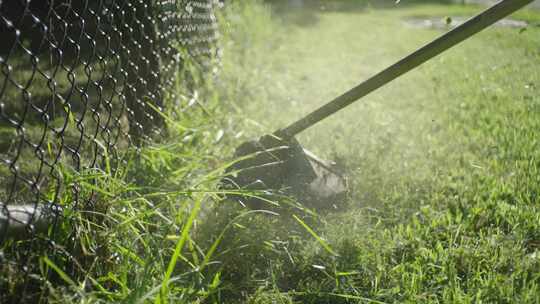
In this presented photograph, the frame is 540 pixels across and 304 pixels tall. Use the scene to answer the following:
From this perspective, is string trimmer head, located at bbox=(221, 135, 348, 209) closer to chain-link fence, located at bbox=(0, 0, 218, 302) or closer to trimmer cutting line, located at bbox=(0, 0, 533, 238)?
trimmer cutting line, located at bbox=(0, 0, 533, 238)

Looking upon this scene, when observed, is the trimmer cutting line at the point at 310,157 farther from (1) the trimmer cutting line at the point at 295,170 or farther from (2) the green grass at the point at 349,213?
(2) the green grass at the point at 349,213

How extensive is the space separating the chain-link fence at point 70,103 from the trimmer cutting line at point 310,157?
60 cm

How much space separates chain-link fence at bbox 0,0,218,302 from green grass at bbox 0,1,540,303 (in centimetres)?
8

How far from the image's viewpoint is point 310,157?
2.63m

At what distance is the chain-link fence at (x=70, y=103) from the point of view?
5.55 ft

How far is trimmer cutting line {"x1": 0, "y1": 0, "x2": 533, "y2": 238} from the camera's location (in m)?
2.24

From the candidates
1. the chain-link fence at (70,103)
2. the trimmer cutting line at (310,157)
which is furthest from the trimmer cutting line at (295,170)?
the chain-link fence at (70,103)

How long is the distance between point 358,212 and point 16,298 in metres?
1.45

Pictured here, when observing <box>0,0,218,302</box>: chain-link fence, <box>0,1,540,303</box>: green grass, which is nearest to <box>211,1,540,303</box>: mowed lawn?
<box>0,1,540,303</box>: green grass

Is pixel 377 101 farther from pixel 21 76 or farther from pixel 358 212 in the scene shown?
pixel 21 76

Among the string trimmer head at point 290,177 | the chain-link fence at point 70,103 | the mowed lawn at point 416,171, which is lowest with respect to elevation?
the mowed lawn at point 416,171

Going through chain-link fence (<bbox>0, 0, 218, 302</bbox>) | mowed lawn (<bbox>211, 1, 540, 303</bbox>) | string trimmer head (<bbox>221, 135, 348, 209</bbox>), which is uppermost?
chain-link fence (<bbox>0, 0, 218, 302</bbox>)

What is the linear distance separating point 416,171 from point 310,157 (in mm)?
694

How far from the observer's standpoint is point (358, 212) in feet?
8.06
